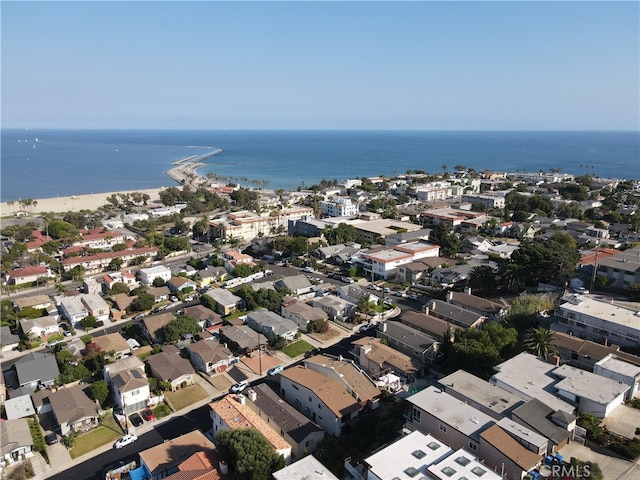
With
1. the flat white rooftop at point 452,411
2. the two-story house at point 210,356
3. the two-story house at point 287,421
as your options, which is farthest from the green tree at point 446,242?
the two-story house at point 287,421

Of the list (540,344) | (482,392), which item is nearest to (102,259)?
(482,392)

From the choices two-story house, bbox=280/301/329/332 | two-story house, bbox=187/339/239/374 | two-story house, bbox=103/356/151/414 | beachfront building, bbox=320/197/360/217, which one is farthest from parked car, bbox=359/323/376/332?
beachfront building, bbox=320/197/360/217

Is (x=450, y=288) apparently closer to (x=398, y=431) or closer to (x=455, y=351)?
(x=455, y=351)

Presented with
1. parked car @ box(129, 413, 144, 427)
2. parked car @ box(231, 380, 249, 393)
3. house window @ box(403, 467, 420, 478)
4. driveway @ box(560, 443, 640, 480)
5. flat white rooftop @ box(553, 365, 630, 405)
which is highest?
flat white rooftop @ box(553, 365, 630, 405)

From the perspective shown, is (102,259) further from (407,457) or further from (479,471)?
(479,471)

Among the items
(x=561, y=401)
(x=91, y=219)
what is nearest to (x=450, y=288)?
(x=561, y=401)

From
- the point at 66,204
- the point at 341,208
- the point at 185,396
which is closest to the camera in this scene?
the point at 185,396

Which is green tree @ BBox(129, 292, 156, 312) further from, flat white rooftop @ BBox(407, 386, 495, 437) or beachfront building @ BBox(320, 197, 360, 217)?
beachfront building @ BBox(320, 197, 360, 217)
